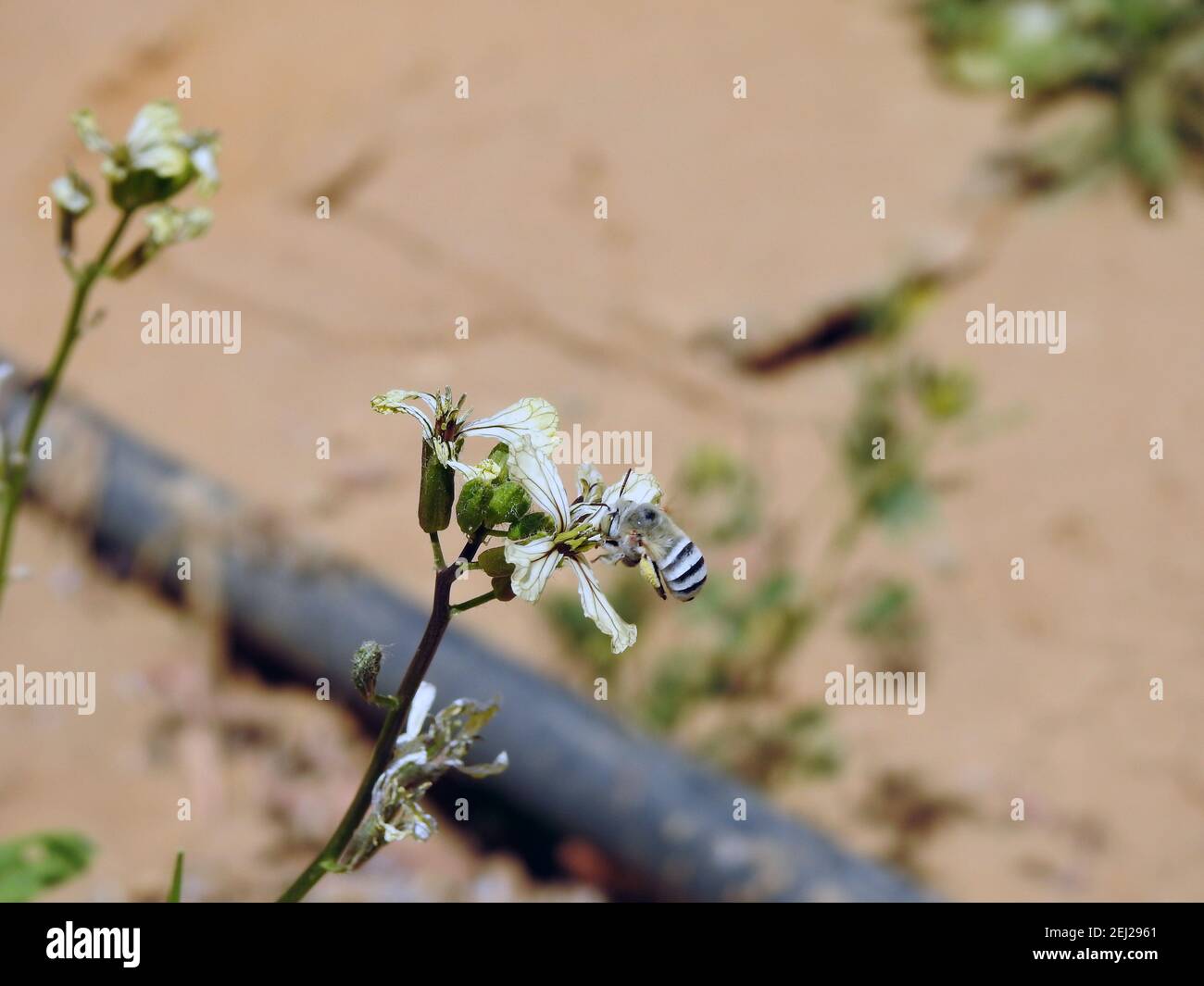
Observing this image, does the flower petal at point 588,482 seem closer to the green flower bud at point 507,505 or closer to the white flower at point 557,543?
the white flower at point 557,543

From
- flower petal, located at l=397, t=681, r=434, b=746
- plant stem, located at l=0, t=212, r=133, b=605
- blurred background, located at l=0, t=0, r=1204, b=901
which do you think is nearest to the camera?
flower petal, located at l=397, t=681, r=434, b=746

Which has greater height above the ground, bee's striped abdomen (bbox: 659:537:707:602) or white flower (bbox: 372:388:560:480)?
white flower (bbox: 372:388:560:480)

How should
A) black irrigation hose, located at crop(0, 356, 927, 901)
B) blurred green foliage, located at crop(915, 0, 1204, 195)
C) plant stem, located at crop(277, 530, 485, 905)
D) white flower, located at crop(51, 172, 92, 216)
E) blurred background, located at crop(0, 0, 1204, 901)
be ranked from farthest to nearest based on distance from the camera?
blurred green foliage, located at crop(915, 0, 1204, 195) < blurred background, located at crop(0, 0, 1204, 901) < black irrigation hose, located at crop(0, 356, 927, 901) < white flower, located at crop(51, 172, 92, 216) < plant stem, located at crop(277, 530, 485, 905)

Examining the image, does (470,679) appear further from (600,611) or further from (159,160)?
(600,611)

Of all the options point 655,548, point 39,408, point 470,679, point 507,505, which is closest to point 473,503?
point 507,505

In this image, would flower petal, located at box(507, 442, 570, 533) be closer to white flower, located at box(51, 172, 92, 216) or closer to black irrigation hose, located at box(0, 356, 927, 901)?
white flower, located at box(51, 172, 92, 216)

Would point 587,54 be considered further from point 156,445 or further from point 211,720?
point 211,720

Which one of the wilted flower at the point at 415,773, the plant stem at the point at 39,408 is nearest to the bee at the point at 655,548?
the wilted flower at the point at 415,773

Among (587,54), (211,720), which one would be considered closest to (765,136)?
(587,54)

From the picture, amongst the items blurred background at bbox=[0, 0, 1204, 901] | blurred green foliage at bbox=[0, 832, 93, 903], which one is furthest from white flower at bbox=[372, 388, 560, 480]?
blurred background at bbox=[0, 0, 1204, 901]
